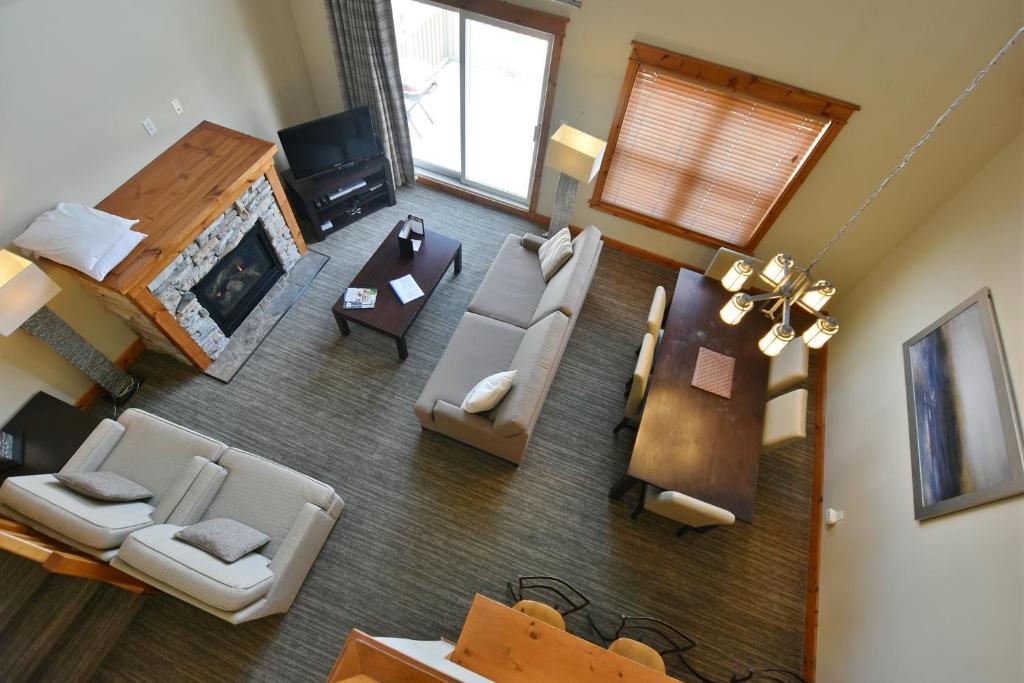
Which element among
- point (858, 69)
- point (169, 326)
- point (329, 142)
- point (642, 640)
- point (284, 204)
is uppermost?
point (858, 69)

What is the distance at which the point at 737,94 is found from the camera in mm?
3584

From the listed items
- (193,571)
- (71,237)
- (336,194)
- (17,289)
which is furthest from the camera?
(336,194)

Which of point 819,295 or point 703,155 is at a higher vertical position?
point 703,155

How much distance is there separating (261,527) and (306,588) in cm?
54

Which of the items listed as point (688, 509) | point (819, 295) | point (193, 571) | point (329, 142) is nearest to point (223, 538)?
point (193, 571)

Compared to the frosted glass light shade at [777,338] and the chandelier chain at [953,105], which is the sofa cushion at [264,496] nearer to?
the frosted glass light shade at [777,338]

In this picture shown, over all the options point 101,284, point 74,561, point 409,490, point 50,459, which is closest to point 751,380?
point 409,490

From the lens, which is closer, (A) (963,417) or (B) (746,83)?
(A) (963,417)

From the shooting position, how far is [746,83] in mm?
3516

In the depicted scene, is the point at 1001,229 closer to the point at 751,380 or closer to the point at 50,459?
the point at 751,380

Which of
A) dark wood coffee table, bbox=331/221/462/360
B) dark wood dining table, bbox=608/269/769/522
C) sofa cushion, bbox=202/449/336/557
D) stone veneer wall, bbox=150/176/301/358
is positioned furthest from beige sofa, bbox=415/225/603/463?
stone veneer wall, bbox=150/176/301/358

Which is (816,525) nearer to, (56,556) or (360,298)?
(360,298)

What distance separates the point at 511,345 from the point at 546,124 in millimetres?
2139

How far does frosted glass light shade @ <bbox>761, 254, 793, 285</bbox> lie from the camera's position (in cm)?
247
